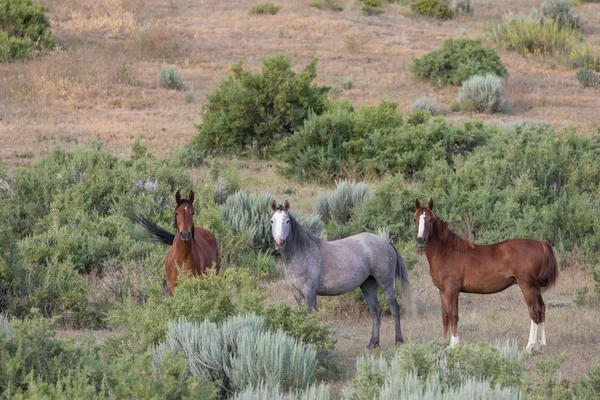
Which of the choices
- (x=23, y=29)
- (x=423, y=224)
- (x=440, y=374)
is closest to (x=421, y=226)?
(x=423, y=224)

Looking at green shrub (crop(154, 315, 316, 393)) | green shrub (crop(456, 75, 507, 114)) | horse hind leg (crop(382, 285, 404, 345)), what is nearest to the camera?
green shrub (crop(154, 315, 316, 393))

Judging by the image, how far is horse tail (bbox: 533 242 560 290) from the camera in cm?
917

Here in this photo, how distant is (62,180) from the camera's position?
48.9ft

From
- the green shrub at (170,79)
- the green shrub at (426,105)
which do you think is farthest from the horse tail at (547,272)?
the green shrub at (170,79)

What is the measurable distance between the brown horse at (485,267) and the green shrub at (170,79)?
1775cm

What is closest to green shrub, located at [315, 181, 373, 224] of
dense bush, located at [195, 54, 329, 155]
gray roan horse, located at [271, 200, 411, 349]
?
dense bush, located at [195, 54, 329, 155]

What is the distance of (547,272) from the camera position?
9.18 metres

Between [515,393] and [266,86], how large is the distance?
15.5 meters

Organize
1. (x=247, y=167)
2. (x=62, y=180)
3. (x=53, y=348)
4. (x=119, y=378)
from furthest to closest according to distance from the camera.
Answer: 1. (x=247, y=167)
2. (x=62, y=180)
3. (x=53, y=348)
4. (x=119, y=378)

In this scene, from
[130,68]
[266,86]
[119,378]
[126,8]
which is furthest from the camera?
[126,8]

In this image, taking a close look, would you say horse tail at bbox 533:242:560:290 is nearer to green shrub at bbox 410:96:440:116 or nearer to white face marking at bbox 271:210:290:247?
white face marking at bbox 271:210:290:247

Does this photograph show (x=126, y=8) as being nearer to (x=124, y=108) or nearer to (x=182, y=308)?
(x=124, y=108)

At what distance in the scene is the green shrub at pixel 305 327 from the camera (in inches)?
315

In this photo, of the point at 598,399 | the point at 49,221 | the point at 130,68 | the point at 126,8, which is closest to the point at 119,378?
the point at 598,399
